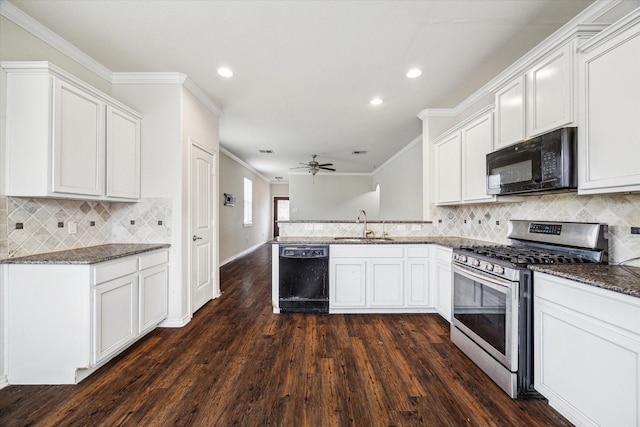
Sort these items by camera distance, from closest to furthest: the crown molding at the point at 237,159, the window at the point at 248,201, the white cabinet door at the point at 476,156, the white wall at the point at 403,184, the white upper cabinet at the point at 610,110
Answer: the white upper cabinet at the point at 610,110, the white cabinet door at the point at 476,156, the white wall at the point at 403,184, the crown molding at the point at 237,159, the window at the point at 248,201

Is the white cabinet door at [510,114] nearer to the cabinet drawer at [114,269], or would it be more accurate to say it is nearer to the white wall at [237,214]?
the cabinet drawer at [114,269]

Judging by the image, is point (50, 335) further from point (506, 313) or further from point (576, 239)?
Answer: point (576, 239)

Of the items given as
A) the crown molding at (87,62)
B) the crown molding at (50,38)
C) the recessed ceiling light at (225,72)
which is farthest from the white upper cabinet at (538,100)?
the crown molding at (50,38)

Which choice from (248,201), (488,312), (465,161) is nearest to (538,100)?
(465,161)

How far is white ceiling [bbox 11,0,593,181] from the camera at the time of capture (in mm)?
1951

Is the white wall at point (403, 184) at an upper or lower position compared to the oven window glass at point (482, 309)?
upper

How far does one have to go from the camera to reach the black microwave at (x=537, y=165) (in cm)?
173

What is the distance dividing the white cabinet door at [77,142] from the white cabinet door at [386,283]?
2841 mm

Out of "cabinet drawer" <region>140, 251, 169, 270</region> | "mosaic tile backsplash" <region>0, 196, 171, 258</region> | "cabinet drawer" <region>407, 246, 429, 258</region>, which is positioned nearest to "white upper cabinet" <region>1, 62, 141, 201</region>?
"mosaic tile backsplash" <region>0, 196, 171, 258</region>

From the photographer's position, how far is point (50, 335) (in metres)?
1.90

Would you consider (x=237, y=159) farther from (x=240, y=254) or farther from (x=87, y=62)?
(x=87, y=62)

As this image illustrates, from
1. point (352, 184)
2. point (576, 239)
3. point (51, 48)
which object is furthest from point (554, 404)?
point (352, 184)

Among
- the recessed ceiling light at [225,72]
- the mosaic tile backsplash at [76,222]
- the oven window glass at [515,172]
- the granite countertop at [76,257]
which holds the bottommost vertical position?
the granite countertop at [76,257]

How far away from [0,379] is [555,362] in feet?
11.8
